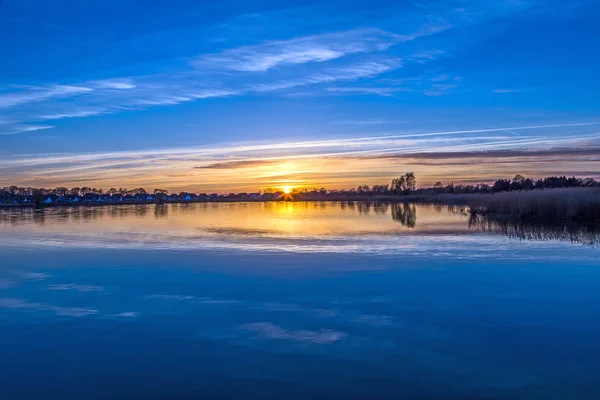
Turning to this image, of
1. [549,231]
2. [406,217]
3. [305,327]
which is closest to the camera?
[305,327]

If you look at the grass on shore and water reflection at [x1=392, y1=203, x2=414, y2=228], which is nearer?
the grass on shore

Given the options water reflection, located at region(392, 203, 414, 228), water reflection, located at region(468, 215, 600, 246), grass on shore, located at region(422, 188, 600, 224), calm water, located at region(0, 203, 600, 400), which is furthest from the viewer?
water reflection, located at region(392, 203, 414, 228)

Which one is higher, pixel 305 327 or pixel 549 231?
pixel 549 231

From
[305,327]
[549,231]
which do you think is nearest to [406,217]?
[549,231]

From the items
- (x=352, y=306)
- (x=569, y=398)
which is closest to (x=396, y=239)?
(x=352, y=306)

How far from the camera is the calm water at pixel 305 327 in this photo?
5180mm

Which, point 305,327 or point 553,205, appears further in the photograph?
point 553,205

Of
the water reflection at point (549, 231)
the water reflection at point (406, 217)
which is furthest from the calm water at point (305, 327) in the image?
the water reflection at point (406, 217)

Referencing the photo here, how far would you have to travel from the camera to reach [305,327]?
7.07 metres

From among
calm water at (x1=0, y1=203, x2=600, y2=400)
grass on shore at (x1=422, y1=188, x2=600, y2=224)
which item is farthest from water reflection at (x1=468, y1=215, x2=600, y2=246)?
calm water at (x1=0, y1=203, x2=600, y2=400)

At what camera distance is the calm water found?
5180 mm

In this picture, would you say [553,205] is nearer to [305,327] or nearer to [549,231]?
[549,231]

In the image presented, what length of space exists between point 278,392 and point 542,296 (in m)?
5.55

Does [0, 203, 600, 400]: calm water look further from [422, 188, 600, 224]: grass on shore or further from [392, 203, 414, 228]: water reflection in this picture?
[392, 203, 414, 228]: water reflection
